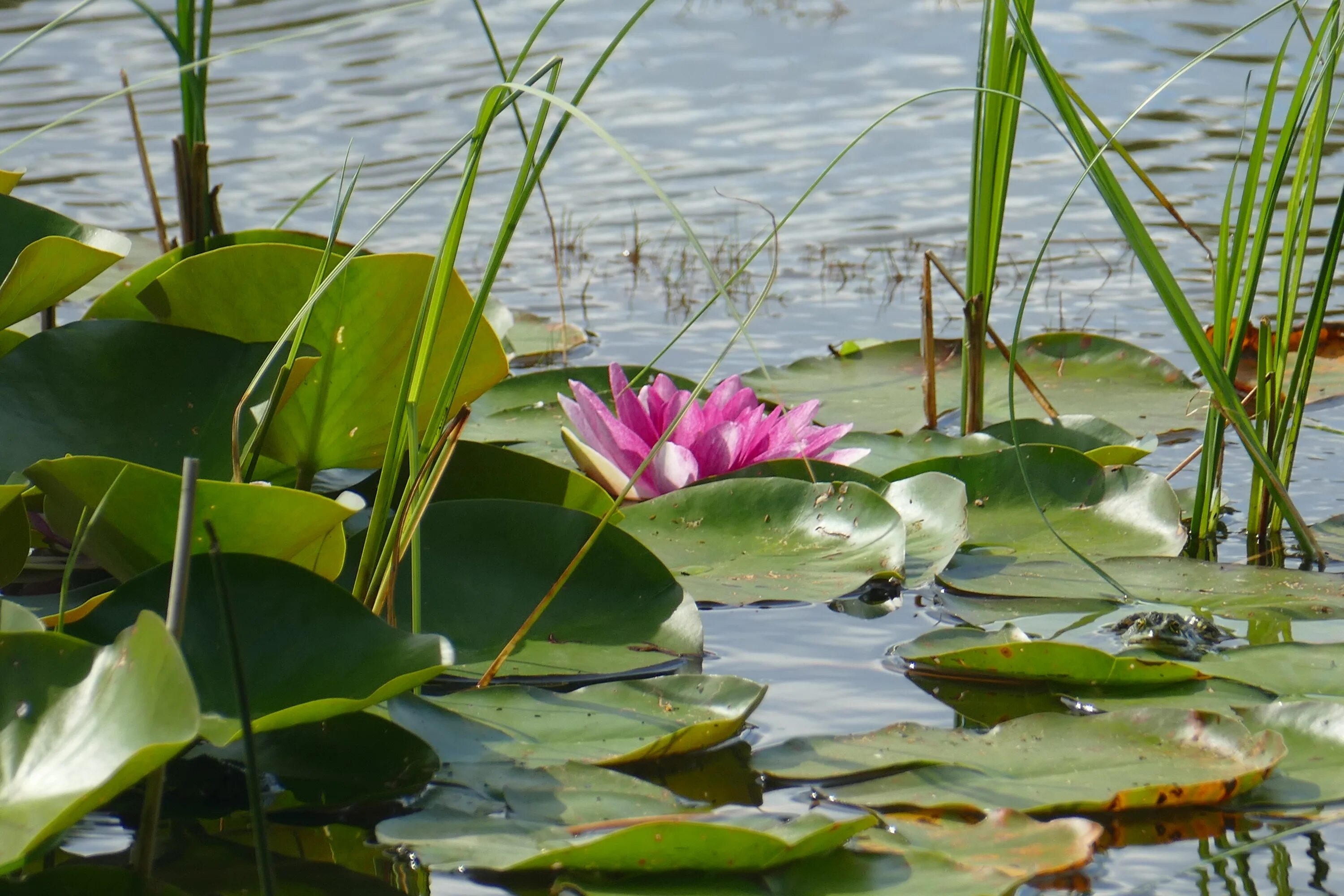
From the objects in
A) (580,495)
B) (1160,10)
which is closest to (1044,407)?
(580,495)

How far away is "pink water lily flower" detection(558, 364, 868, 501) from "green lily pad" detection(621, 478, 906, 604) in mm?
58

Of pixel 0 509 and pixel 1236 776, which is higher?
pixel 0 509

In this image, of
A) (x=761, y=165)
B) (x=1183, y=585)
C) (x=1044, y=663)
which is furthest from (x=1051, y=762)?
(x=761, y=165)

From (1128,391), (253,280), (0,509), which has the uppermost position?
(253,280)

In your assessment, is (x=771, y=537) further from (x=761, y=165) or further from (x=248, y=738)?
(x=761, y=165)

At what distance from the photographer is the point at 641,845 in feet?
2.36

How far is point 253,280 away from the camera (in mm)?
1141

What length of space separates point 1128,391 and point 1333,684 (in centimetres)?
97

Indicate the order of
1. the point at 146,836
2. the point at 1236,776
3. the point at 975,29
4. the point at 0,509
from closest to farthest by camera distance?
the point at 146,836 → the point at 1236,776 → the point at 0,509 → the point at 975,29

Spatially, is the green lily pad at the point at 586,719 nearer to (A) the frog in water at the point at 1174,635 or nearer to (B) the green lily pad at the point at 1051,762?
(B) the green lily pad at the point at 1051,762

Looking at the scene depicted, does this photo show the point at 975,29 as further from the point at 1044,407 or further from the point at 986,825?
the point at 986,825

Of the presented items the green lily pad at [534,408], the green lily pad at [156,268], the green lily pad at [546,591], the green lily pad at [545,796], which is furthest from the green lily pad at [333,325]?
the green lily pad at [534,408]

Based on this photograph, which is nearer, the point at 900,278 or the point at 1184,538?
the point at 1184,538

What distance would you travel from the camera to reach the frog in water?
3.56 feet
